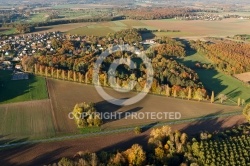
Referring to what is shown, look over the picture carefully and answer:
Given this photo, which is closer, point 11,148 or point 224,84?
point 11,148

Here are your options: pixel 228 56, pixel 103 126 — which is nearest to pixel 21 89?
pixel 103 126

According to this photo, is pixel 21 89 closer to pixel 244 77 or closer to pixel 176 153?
pixel 176 153

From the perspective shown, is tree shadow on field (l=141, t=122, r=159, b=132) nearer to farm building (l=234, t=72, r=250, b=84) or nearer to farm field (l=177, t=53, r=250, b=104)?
farm field (l=177, t=53, r=250, b=104)

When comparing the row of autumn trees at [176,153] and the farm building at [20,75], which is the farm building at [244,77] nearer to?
the row of autumn trees at [176,153]

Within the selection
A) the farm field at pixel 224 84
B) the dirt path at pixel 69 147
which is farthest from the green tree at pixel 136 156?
the farm field at pixel 224 84

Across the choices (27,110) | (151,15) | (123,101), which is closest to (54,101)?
(27,110)

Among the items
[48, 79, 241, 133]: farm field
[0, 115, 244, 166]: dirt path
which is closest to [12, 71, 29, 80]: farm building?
[48, 79, 241, 133]: farm field

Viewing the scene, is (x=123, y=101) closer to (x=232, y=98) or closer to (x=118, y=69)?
(x=118, y=69)
